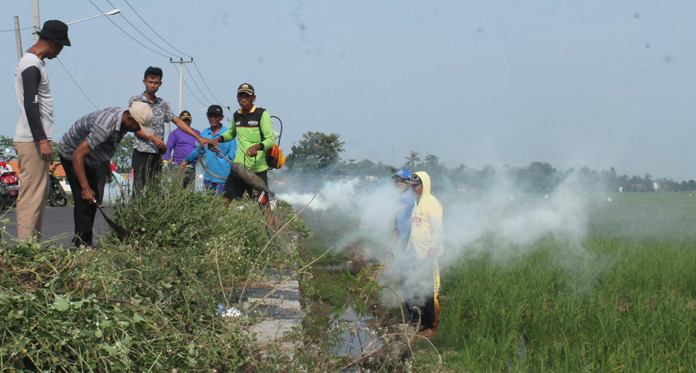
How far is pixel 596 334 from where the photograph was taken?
561cm

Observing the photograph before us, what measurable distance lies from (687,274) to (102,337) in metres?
7.53

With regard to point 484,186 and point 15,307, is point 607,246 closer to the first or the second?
point 484,186

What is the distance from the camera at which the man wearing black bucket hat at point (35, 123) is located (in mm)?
4859

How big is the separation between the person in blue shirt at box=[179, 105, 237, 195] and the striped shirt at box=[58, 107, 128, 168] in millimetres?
3092

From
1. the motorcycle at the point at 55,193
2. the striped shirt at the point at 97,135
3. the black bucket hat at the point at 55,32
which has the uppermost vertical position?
the black bucket hat at the point at 55,32

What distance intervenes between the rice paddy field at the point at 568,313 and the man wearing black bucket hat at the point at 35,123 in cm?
283

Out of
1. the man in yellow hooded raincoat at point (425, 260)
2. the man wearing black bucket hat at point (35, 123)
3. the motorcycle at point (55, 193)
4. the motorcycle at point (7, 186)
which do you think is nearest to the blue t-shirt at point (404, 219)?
the man in yellow hooded raincoat at point (425, 260)

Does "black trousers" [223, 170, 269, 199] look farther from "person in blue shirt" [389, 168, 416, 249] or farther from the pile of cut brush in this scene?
the pile of cut brush

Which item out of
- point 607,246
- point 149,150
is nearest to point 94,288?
point 149,150

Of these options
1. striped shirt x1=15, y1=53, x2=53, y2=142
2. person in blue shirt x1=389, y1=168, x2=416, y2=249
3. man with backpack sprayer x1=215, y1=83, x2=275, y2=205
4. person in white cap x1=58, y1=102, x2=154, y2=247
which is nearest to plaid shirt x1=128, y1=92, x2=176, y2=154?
man with backpack sprayer x1=215, y1=83, x2=275, y2=205

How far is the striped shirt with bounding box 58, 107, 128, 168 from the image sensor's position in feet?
17.0

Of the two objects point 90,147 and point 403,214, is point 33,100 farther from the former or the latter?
point 403,214

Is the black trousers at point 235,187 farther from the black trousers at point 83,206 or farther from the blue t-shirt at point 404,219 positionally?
the black trousers at point 83,206

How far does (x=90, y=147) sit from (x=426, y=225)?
9.76 feet
